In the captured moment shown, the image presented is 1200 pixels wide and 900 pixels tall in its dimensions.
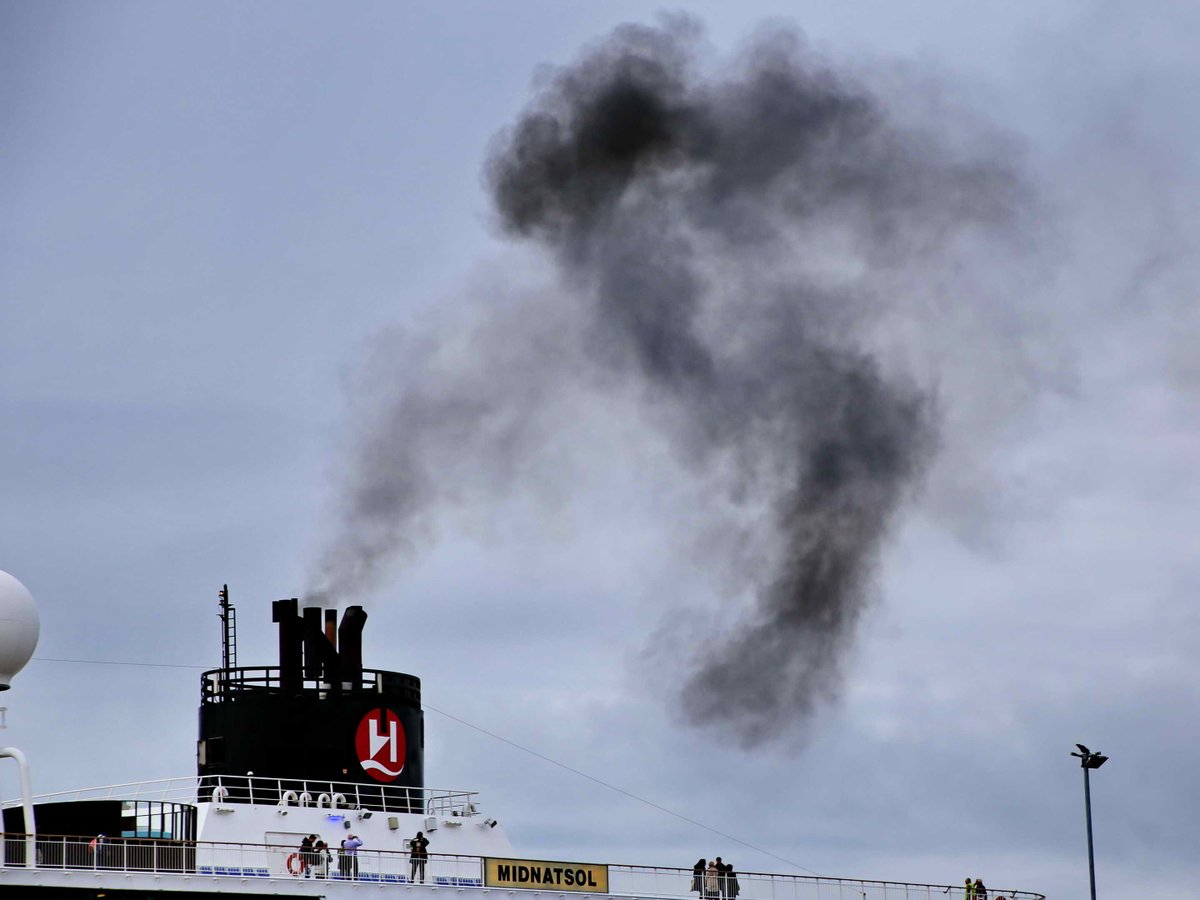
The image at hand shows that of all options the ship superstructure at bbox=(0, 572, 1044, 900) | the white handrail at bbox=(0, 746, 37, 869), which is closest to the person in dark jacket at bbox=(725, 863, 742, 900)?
the ship superstructure at bbox=(0, 572, 1044, 900)

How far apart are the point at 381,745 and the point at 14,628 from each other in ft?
38.1

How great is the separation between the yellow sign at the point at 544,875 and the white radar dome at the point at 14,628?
41.7 feet

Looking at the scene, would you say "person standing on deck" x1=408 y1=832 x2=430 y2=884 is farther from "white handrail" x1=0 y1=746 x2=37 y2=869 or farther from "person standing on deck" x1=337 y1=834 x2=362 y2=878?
"white handrail" x1=0 y1=746 x2=37 y2=869

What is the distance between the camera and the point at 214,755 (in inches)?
2055

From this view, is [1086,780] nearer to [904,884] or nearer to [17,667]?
[904,884]

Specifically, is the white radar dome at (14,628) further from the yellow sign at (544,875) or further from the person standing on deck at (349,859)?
the yellow sign at (544,875)

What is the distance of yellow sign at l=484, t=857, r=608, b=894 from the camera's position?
1938 inches

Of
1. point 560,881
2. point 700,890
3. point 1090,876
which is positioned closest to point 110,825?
point 560,881

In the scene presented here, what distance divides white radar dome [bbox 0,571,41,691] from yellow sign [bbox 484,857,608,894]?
41.7 feet

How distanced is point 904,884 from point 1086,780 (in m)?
10.6

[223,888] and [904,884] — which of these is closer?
[223,888]

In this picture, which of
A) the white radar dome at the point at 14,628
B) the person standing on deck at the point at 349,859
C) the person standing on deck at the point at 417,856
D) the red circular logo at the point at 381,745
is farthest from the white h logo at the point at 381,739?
the white radar dome at the point at 14,628

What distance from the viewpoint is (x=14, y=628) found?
45594mm

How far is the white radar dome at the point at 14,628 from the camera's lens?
45406 millimetres
